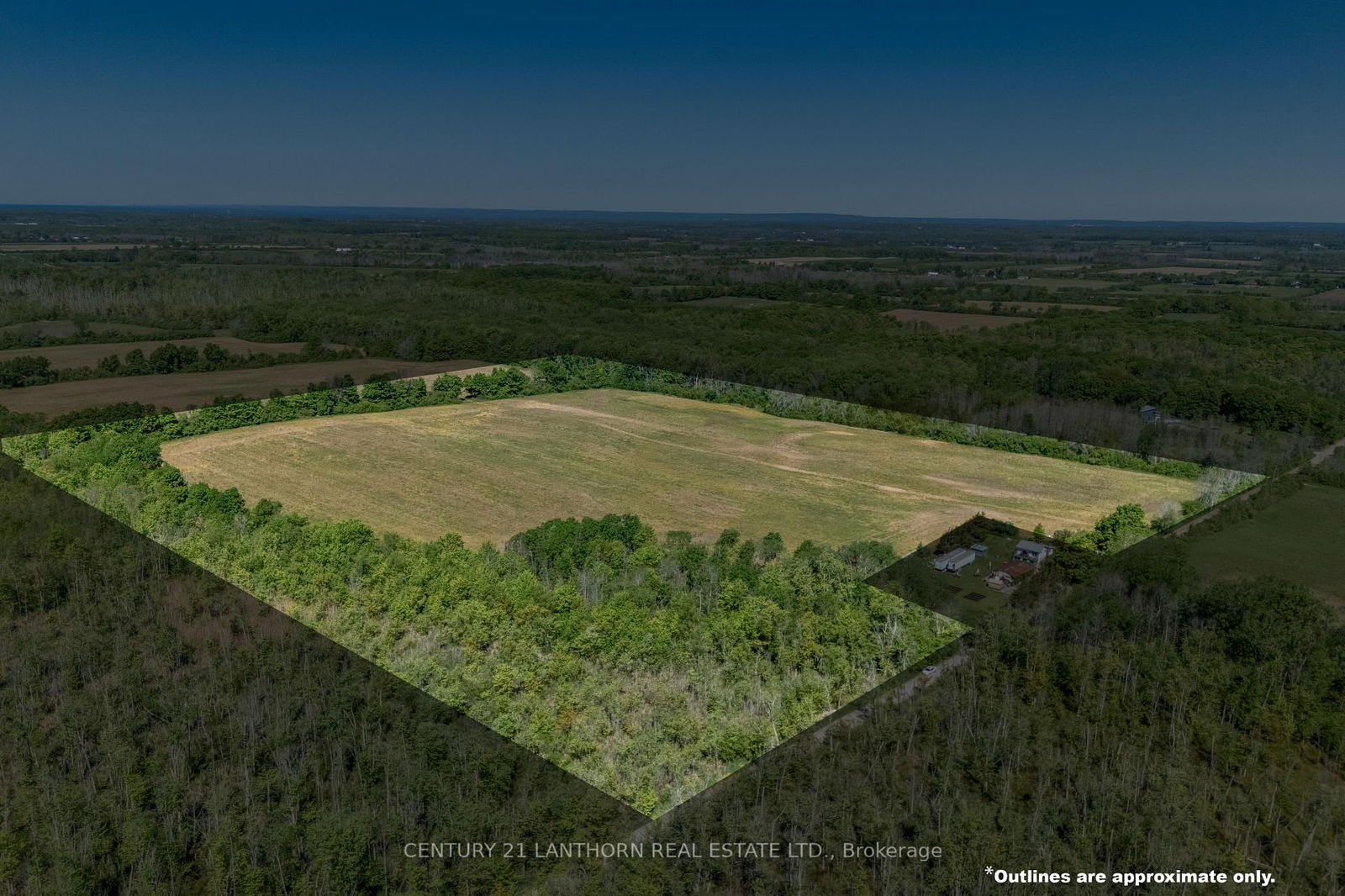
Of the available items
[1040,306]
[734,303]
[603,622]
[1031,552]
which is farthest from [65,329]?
[1040,306]

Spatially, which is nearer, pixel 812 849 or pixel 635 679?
pixel 812 849

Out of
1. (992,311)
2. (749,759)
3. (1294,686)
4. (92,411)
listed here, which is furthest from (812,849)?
(992,311)

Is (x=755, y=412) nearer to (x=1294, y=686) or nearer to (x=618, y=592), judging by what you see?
(x=618, y=592)

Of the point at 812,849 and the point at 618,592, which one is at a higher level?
the point at 618,592

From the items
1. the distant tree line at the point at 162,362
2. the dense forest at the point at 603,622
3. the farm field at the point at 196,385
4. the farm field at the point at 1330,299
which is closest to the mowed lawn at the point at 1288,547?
the dense forest at the point at 603,622

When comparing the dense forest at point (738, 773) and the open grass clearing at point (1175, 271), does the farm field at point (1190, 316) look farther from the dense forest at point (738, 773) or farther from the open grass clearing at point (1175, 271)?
the dense forest at point (738, 773)

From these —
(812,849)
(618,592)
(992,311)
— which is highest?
(992,311)
